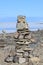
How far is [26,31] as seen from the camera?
18344 mm

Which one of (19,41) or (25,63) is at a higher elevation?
(19,41)

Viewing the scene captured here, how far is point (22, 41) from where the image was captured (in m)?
18.4

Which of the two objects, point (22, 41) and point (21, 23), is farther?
point (22, 41)

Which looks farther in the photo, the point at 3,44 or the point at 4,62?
the point at 3,44

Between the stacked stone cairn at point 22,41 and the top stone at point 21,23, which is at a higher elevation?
the top stone at point 21,23

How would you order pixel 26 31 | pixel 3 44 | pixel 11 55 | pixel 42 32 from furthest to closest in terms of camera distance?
pixel 42 32
pixel 3 44
pixel 11 55
pixel 26 31

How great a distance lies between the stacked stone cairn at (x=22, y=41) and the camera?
1827 cm

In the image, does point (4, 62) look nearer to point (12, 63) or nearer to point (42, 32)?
point (12, 63)

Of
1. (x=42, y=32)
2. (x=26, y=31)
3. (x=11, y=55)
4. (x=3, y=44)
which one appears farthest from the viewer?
(x=42, y=32)

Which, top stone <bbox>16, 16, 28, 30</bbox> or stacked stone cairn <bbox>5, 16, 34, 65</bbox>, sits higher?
top stone <bbox>16, 16, 28, 30</bbox>

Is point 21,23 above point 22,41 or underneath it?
above

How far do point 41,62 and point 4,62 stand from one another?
6.63 feet

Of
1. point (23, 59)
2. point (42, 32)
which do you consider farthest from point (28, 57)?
point (42, 32)

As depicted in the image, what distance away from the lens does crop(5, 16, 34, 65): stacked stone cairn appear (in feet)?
59.9
